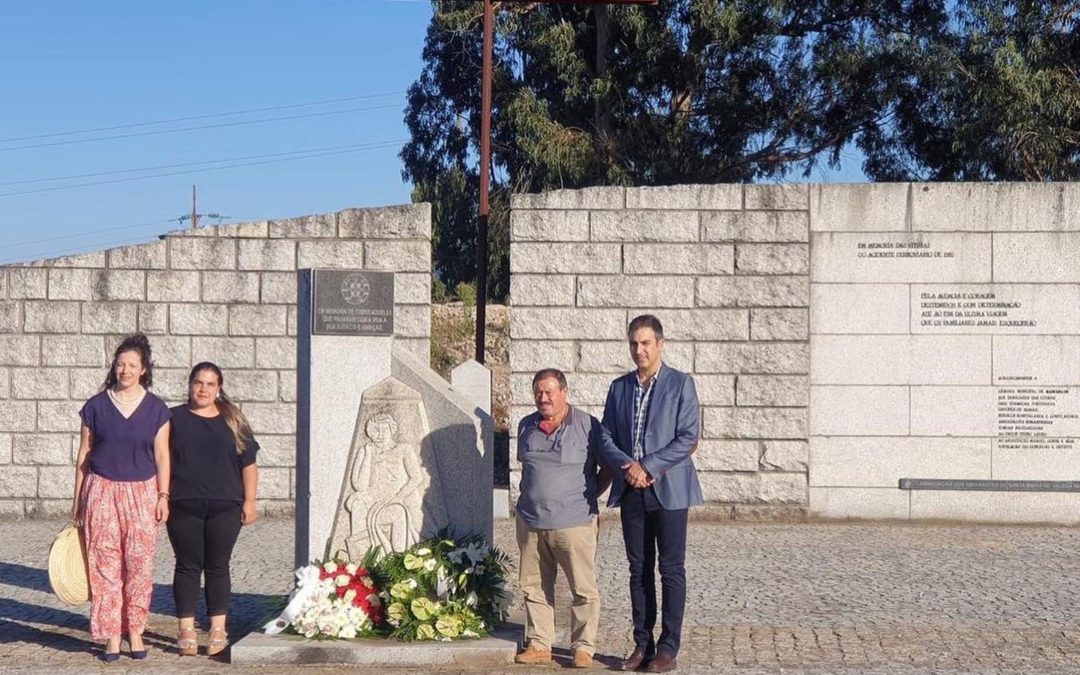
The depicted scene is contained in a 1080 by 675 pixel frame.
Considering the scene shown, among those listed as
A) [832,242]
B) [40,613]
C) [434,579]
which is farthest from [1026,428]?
[40,613]

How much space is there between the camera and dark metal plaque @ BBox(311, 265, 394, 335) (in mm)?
7578

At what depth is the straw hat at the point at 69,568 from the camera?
7219 mm

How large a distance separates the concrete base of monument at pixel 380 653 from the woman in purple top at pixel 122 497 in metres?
0.68

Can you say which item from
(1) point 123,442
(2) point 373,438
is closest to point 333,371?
(2) point 373,438

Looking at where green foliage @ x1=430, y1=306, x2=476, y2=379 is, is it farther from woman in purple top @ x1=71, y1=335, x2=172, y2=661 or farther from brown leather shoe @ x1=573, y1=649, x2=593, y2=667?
brown leather shoe @ x1=573, y1=649, x2=593, y2=667

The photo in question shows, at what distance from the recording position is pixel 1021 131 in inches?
828

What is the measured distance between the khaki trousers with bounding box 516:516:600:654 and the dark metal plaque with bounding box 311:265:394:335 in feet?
4.56

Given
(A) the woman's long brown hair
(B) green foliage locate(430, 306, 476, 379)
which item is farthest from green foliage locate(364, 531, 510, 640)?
(B) green foliage locate(430, 306, 476, 379)

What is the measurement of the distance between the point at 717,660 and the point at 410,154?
2754 centimetres

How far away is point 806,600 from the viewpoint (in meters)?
8.72

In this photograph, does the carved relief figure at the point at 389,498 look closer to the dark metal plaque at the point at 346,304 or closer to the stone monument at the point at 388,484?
the stone monument at the point at 388,484

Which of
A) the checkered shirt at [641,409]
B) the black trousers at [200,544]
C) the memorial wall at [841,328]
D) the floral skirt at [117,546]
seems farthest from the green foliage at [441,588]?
the memorial wall at [841,328]

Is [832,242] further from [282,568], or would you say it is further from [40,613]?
[40,613]

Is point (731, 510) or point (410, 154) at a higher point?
point (410, 154)
